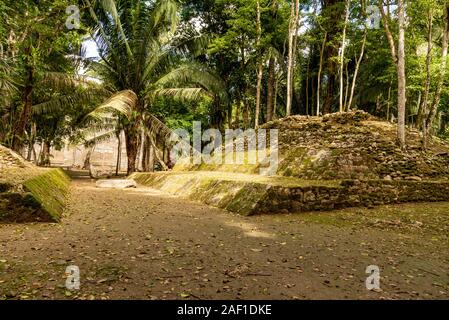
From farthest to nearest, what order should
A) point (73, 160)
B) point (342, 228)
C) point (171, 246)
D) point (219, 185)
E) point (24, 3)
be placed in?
point (73, 160) → point (219, 185) → point (24, 3) → point (342, 228) → point (171, 246)

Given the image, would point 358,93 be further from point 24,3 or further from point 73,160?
point 73,160

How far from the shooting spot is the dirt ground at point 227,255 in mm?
3291

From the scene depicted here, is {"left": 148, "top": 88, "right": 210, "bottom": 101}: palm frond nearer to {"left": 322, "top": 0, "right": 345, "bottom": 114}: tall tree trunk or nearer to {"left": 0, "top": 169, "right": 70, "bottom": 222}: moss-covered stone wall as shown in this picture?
{"left": 322, "top": 0, "right": 345, "bottom": 114}: tall tree trunk

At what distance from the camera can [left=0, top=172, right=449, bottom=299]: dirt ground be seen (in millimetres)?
3291

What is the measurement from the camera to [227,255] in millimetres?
4441

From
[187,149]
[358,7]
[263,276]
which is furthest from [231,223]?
[358,7]

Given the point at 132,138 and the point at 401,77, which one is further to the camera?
the point at 132,138

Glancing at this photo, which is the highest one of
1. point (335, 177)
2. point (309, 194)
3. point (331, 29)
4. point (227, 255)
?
point (331, 29)

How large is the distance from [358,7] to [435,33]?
5.57 meters

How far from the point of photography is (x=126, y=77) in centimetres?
1659

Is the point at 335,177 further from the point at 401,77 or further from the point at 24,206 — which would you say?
the point at 24,206

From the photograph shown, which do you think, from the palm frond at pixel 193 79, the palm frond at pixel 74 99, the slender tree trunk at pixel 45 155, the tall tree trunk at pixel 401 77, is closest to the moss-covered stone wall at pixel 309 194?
the tall tree trunk at pixel 401 77

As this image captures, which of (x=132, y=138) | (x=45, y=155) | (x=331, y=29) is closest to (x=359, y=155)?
(x=331, y=29)

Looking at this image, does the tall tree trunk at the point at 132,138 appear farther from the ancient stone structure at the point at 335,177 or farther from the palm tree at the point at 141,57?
the ancient stone structure at the point at 335,177
